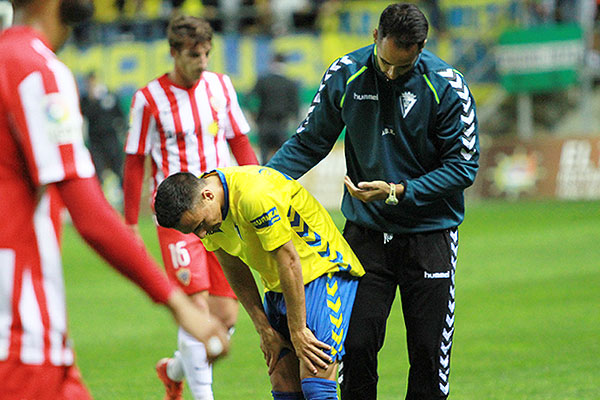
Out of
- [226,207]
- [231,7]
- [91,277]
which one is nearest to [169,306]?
[226,207]

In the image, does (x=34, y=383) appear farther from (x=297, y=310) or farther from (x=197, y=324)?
(x=297, y=310)

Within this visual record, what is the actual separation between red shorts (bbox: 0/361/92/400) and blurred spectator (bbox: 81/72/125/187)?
1761cm

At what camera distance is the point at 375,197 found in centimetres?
450

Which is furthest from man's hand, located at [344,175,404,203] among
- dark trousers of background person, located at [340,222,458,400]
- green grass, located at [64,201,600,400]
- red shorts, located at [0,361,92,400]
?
green grass, located at [64,201,600,400]

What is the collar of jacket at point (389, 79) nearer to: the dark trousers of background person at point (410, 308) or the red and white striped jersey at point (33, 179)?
the dark trousers of background person at point (410, 308)

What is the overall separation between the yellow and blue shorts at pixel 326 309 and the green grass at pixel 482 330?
1896 mm

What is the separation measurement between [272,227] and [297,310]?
39 cm

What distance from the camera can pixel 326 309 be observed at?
4.44 metres

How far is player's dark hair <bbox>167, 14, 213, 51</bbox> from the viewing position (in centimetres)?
591

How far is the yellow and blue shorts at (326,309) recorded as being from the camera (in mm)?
4406

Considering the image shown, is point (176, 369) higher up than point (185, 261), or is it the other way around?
point (185, 261)

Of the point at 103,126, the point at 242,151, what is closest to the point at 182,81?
the point at 242,151

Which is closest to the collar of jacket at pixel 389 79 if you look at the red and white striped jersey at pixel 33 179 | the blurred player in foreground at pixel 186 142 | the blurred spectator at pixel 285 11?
the blurred player in foreground at pixel 186 142

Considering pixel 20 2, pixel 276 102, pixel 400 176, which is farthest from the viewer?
pixel 276 102
